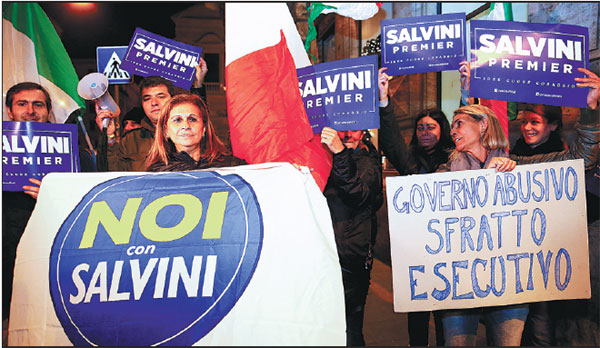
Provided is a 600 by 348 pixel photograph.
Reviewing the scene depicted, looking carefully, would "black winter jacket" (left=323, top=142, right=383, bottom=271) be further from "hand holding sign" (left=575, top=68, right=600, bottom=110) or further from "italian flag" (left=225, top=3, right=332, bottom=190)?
"hand holding sign" (left=575, top=68, right=600, bottom=110)

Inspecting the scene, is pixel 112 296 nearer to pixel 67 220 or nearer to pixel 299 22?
pixel 67 220

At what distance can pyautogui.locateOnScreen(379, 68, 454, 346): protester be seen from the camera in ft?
8.71

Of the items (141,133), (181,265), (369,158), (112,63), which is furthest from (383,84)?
(112,63)

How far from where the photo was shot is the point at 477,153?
2.37m

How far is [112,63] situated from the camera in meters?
3.87

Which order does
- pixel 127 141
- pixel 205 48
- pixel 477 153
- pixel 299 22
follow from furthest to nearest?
pixel 205 48
pixel 299 22
pixel 127 141
pixel 477 153

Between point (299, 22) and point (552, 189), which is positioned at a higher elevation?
point (299, 22)

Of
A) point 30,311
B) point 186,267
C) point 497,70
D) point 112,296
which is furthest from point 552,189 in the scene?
point 30,311

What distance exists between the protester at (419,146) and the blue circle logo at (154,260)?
134cm

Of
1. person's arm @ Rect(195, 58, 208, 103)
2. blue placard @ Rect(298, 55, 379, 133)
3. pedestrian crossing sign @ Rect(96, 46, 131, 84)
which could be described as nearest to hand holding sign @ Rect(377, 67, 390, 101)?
blue placard @ Rect(298, 55, 379, 133)

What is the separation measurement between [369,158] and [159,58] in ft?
6.08

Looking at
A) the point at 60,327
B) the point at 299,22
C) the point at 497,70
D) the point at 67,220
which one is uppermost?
the point at 299,22

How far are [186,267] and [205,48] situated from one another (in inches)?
649

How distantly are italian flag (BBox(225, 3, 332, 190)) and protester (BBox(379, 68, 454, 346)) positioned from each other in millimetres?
663
